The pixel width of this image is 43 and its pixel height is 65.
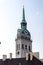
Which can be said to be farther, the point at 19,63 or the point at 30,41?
the point at 30,41

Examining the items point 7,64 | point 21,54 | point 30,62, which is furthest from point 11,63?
point 21,54

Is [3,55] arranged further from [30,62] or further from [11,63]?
[30,62]

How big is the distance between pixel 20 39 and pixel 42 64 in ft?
234

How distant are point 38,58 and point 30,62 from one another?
370 cm

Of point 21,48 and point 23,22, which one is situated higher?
point 23,22

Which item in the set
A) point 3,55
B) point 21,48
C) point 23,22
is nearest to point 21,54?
point 21,48

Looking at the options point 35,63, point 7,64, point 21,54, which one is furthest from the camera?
point 21,54

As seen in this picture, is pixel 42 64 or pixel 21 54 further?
pixel 21 54

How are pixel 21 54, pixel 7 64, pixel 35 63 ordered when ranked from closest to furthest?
1. pixel 35 63
2. pixel 7 64
3. pixel 21 54

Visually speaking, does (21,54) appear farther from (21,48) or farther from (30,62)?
(30,62)

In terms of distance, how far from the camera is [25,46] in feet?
477

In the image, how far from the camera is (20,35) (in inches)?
5719

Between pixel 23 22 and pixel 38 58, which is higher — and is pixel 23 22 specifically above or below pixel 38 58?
above

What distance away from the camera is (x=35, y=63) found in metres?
72.6
